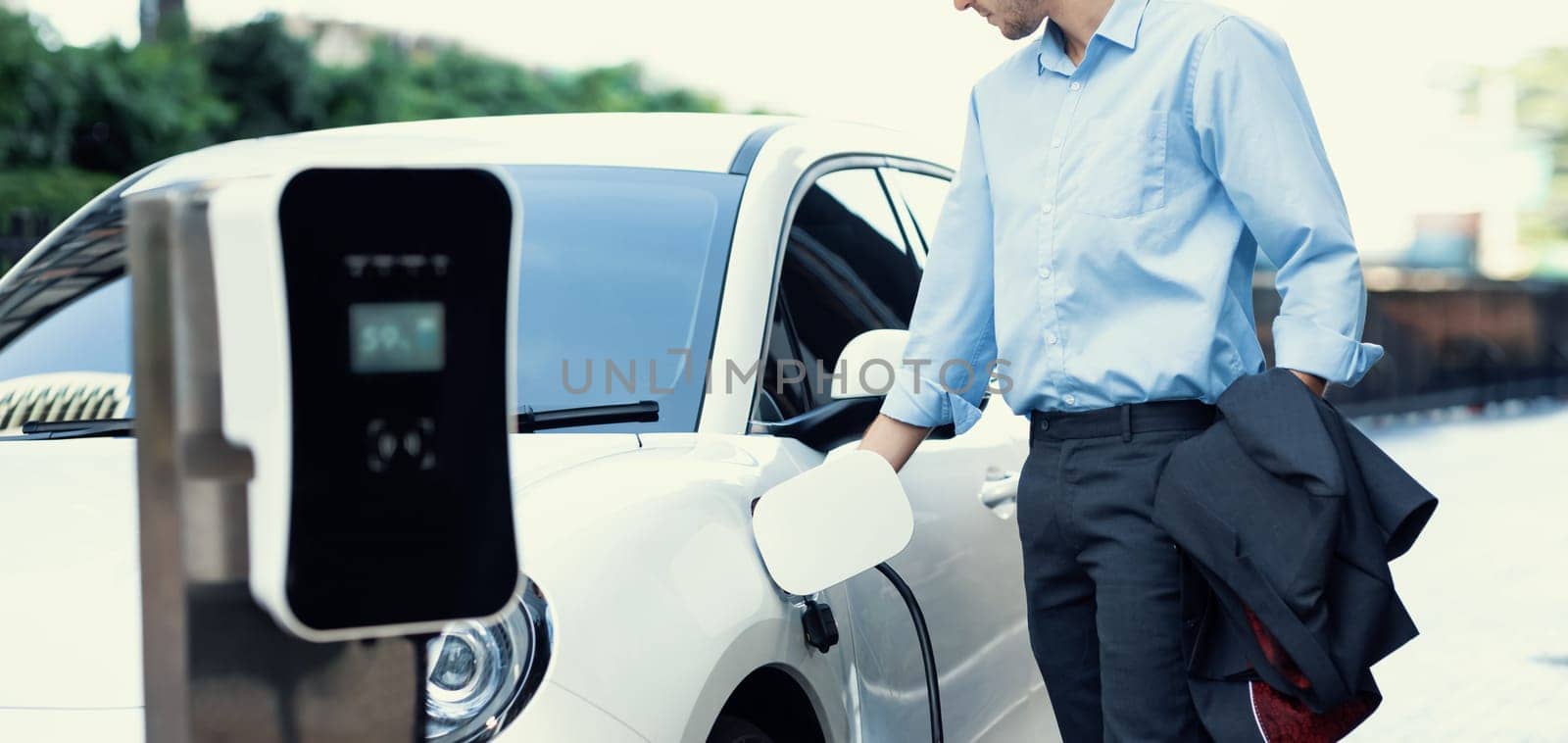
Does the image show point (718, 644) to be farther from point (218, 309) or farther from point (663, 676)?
point (218, 309)

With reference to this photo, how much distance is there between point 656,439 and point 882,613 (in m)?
0.50

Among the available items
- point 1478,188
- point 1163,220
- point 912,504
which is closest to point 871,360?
point 912,504

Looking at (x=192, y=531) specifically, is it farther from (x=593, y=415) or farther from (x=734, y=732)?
(x=593, y=415)

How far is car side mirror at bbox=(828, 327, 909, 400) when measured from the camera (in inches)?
121

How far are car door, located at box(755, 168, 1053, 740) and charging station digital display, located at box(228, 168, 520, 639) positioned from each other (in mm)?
1450

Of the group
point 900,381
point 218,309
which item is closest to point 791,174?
point 900,381

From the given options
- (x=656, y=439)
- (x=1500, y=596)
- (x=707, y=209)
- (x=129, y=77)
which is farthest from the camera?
(x=129, y=77)

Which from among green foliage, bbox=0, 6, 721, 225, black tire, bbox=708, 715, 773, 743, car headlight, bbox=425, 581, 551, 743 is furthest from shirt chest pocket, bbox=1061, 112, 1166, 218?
green foliage, bbox=0, 6, 721, 225

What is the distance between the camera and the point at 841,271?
3582mm

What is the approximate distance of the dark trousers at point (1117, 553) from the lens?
2.69 meters

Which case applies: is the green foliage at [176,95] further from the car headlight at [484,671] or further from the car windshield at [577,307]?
the car headlight at [484,671]

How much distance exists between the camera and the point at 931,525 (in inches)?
131

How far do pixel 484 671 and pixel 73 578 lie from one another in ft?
1.75

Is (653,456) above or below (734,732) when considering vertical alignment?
above
